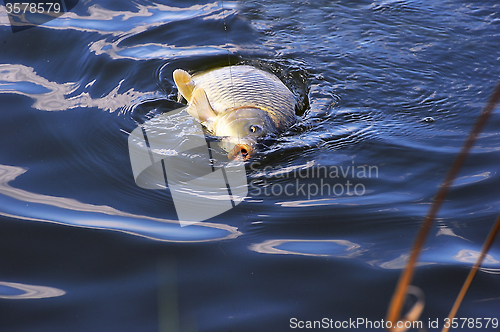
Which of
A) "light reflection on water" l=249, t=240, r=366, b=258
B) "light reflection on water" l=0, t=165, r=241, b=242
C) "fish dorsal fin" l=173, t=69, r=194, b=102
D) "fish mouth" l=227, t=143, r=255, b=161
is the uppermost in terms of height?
"fish dorsal fin" l=173, t=69, r=194, b=102

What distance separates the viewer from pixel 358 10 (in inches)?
193

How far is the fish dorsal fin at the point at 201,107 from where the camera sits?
310 cm

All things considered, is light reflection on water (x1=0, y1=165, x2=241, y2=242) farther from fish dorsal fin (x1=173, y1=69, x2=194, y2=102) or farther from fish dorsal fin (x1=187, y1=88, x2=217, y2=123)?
fish dorsal fin (x1=173, y1=69, x2=194, y2=102)

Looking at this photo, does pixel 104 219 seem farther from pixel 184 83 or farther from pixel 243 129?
pixel 184 83

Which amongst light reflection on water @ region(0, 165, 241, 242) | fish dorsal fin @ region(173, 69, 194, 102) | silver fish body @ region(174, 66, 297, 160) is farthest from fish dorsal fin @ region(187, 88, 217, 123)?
light reflection on water @ region(0, 165, 241, 242)

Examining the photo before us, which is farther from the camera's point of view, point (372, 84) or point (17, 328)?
point (372, 84)

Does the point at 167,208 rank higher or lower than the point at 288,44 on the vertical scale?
lower

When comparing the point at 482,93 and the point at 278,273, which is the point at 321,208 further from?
the point at 482,93

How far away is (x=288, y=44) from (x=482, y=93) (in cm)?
178

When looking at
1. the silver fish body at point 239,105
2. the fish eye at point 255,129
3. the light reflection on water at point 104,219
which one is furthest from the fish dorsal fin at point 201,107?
the light reflection on water at point 104,219

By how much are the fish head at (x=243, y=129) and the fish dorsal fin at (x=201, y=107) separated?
0.25ft

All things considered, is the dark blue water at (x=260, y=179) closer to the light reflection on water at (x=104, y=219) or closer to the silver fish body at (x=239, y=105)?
the light reflection on water at (x=104, y=219)

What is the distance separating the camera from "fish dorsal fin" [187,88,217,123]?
10.2ft

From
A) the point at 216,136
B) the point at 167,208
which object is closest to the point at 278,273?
the point at 167,208
